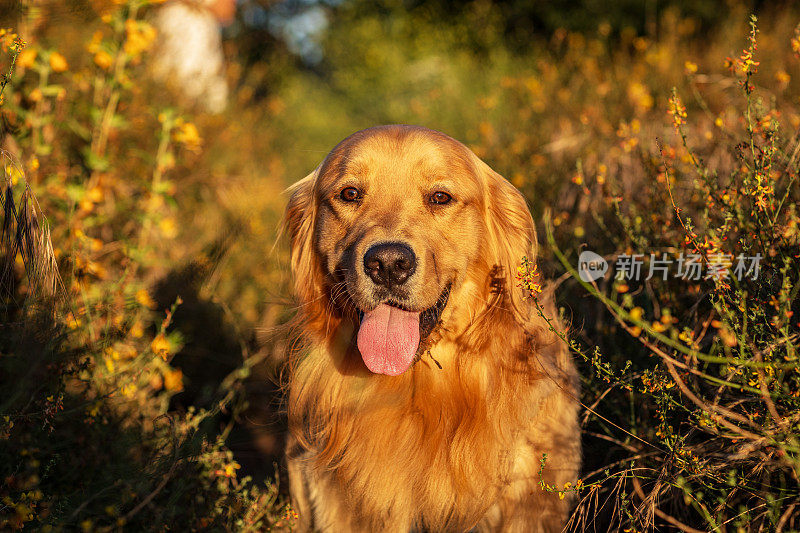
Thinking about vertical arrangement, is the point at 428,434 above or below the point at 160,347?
below

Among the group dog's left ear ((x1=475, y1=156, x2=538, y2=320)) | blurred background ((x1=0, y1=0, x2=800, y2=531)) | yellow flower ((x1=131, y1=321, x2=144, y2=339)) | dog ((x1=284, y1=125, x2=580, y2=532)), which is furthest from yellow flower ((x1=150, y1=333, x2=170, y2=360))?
dog's left ear ((x1=475, y1=156, x2=538, y2=320))

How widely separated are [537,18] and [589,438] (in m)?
10.5

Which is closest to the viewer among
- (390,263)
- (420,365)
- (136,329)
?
(390,263)

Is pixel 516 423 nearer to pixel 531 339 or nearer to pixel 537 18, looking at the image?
pixel 531 339

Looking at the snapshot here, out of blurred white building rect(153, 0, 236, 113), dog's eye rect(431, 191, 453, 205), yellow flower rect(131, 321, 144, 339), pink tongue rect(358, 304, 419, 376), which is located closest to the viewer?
pink tongue rect(358, 304, 419, 376)

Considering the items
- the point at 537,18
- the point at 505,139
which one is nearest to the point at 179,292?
the point at 505,139

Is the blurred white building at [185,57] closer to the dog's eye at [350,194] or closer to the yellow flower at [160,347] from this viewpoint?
the yellow flower at [160,347]

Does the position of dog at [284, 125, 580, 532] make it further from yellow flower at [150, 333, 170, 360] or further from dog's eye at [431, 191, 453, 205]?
yellow flower at [150, 333, 170, 360]

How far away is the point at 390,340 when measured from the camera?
8.46ft

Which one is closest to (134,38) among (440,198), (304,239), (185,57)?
(304,239)

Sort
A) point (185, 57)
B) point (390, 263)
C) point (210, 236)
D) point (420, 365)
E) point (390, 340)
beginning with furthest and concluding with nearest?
point (185, 57) < point (210, 236) < point (420, 365) < point (390, 340) < point (390, 263)

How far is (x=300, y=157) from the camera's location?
842cm

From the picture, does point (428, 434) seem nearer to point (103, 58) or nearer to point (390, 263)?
point (390, 263)

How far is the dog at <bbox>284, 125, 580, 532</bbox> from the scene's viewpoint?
2576 millimetres
